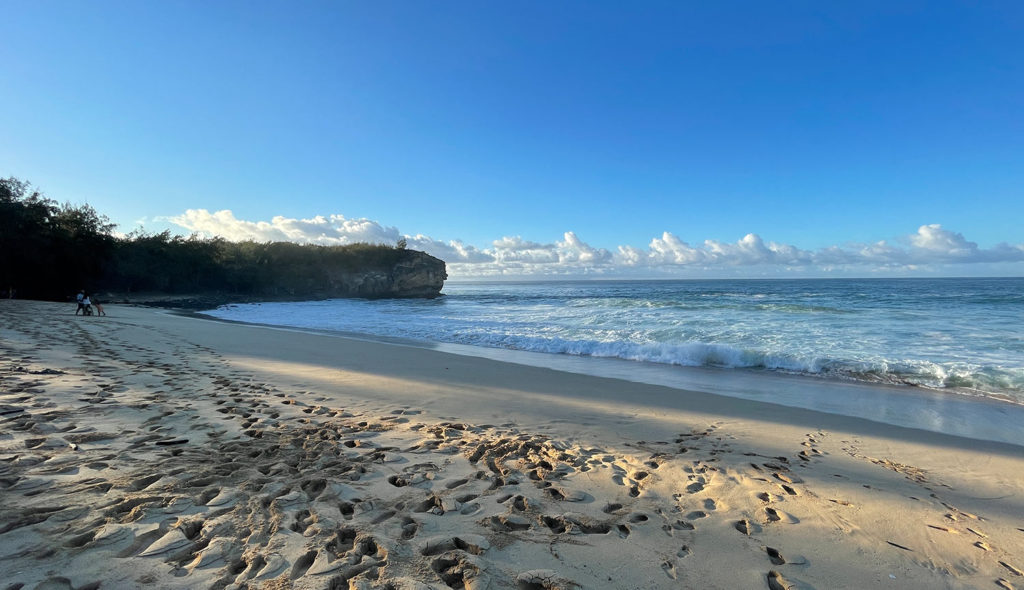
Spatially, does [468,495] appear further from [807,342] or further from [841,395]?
[807,342]

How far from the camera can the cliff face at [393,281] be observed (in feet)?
192

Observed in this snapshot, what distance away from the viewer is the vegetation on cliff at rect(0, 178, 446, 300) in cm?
2739

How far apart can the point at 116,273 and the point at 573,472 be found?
177 ft

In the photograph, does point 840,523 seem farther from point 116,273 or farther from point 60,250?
point 116,273

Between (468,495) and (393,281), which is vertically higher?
(393,281)

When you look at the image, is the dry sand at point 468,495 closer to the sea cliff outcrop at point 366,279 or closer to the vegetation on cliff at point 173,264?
the vegetation on cliff at point 173,264

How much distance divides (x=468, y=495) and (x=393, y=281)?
58735 millimetres

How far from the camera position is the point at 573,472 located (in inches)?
138

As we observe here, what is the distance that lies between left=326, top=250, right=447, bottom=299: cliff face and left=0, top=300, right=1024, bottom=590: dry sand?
2133 inches

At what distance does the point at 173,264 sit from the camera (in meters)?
46.2

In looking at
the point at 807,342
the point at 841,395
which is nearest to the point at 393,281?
the point at 807,342

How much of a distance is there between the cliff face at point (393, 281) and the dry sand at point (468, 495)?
178 feet

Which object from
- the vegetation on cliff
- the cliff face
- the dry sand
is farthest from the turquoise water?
the cliff face

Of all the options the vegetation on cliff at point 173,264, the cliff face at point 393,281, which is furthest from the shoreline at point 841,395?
the cliff face at point 393,281
